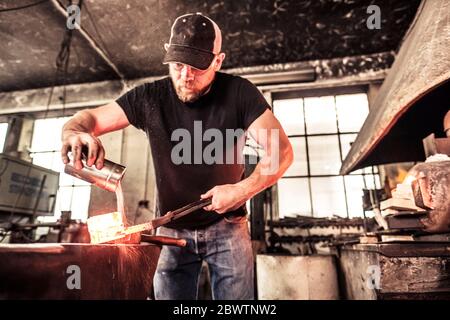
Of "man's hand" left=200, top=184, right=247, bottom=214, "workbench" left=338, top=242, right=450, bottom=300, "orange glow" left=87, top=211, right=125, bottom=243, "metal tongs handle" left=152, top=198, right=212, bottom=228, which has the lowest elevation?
"workbench" left=338, top=242, right=450, bottom=300

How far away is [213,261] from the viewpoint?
1514 millimetres

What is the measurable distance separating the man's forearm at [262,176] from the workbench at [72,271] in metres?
0.55

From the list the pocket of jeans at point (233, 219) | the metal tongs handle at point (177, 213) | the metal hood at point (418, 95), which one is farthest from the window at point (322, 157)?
the metal tongs handle at point (177, 213)

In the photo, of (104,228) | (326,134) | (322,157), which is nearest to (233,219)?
(104,228)

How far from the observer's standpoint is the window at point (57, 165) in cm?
425

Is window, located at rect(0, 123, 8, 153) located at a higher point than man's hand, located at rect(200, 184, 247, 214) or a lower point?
higher

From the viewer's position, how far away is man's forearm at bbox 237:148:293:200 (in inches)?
52.9

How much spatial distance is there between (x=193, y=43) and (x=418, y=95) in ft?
3.90

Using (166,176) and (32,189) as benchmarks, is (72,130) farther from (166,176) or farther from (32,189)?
(32,189)

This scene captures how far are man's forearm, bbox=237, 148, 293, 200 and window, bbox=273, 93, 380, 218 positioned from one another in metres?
2.49

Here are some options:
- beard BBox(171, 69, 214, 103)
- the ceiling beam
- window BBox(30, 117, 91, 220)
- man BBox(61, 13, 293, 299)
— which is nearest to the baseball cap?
man BBox(61, 13, 293, 299)

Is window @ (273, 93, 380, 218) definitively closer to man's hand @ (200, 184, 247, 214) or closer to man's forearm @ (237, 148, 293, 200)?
man's forearm @ (237, 148, 293, 200)
